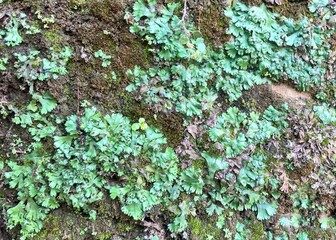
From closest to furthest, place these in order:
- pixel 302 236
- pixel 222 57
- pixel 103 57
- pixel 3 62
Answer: pixel 3 62, pixel 103 57, pixel 222 57, pixel 302 236

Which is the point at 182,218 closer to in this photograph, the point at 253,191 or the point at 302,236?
the point at 253,191

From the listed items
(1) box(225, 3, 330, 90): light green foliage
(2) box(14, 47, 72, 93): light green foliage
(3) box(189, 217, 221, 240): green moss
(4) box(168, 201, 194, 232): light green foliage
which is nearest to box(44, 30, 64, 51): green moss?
(2) box(14, 47, 72, 93): light green foliage

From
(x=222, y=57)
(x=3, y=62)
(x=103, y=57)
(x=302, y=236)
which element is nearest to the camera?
(x=3, y=62)

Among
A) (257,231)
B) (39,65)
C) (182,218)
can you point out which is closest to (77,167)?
(39,65)

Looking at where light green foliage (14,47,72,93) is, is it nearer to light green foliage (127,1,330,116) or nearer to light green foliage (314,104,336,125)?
light green foliage (127,1,330,116)

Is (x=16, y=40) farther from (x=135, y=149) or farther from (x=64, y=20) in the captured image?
(x=135, y=149)

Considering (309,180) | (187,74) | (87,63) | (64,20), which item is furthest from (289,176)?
(64,20)

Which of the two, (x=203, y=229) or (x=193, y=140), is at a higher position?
(x=193, y=140)
